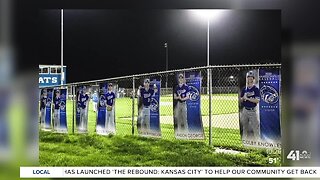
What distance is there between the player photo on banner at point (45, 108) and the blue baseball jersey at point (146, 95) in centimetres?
91

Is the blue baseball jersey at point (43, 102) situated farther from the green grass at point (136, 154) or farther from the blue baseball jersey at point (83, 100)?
the blue baseball jersey at point (83, 100)

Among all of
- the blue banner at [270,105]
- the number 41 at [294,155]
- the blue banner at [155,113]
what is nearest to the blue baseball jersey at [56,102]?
the blue banner at [155,113]

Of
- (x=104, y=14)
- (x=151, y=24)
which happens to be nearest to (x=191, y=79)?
(x=151, y=24)

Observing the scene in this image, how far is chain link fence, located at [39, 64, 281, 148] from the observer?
14.0 ft

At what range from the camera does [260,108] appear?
4234 millimetres

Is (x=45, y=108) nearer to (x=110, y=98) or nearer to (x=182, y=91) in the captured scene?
(x=110, y=98)

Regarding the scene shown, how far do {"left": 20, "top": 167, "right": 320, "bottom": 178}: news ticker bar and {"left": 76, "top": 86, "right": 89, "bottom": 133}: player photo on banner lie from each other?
0.52 meters

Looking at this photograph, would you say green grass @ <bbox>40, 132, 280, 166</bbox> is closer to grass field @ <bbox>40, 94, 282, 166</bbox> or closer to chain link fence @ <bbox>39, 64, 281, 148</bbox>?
grass field @ <bbox>40, 94, 282, 166</bbox>

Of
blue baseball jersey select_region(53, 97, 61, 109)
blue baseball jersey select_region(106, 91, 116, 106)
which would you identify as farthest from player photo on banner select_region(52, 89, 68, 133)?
blue baseball jersey select_region(106, 91, 116, 106)

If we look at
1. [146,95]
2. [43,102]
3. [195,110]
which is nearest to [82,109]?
[43,102]

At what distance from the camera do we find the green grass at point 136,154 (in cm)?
421

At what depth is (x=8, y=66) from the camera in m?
4.12

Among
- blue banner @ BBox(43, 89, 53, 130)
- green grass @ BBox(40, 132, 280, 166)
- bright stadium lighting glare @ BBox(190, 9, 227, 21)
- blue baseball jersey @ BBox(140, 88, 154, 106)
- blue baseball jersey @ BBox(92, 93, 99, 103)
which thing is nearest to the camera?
bright stadium lighting glare @ BBox(190, 9, 227, 21)

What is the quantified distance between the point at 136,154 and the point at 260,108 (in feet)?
4.20
